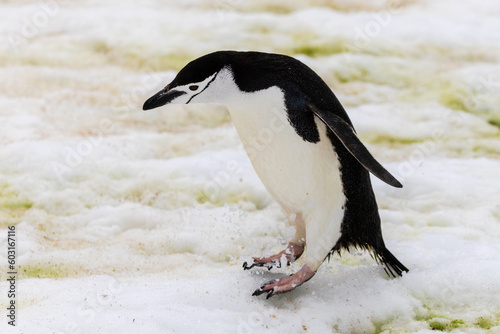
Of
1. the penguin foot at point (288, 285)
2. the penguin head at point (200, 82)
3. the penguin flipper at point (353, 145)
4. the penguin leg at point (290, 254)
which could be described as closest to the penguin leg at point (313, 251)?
the penguin foot at point (288, 285)

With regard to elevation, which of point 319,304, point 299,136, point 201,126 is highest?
point 299,136

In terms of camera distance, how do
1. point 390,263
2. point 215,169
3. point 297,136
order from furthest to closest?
1. point 215,169
2. point 390,263
3. point 297,136

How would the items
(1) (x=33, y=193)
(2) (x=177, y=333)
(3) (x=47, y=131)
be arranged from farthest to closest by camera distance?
(3) (x=47, y=131), (1) (x=33, y=193), (2) (x=177, y=333)

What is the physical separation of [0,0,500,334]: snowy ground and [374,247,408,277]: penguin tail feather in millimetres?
34

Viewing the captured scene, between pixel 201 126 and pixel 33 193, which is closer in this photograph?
pixel 33 193

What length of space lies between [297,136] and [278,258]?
487mm

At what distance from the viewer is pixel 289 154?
177 cm

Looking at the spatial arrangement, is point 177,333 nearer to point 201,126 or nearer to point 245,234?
point 245,234

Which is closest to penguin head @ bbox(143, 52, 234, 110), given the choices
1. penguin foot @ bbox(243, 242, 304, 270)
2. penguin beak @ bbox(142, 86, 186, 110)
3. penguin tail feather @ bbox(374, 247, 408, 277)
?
penguin beak @ bbox(142, 86, 186, 110)

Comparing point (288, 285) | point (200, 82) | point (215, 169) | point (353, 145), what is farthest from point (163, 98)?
point (215, 169)

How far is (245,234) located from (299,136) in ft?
2.57

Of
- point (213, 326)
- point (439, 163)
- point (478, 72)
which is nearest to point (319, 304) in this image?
point (213, 326)

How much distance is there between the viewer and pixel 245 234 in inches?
95.3

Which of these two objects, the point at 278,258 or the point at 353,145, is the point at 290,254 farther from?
the point at 353,145
